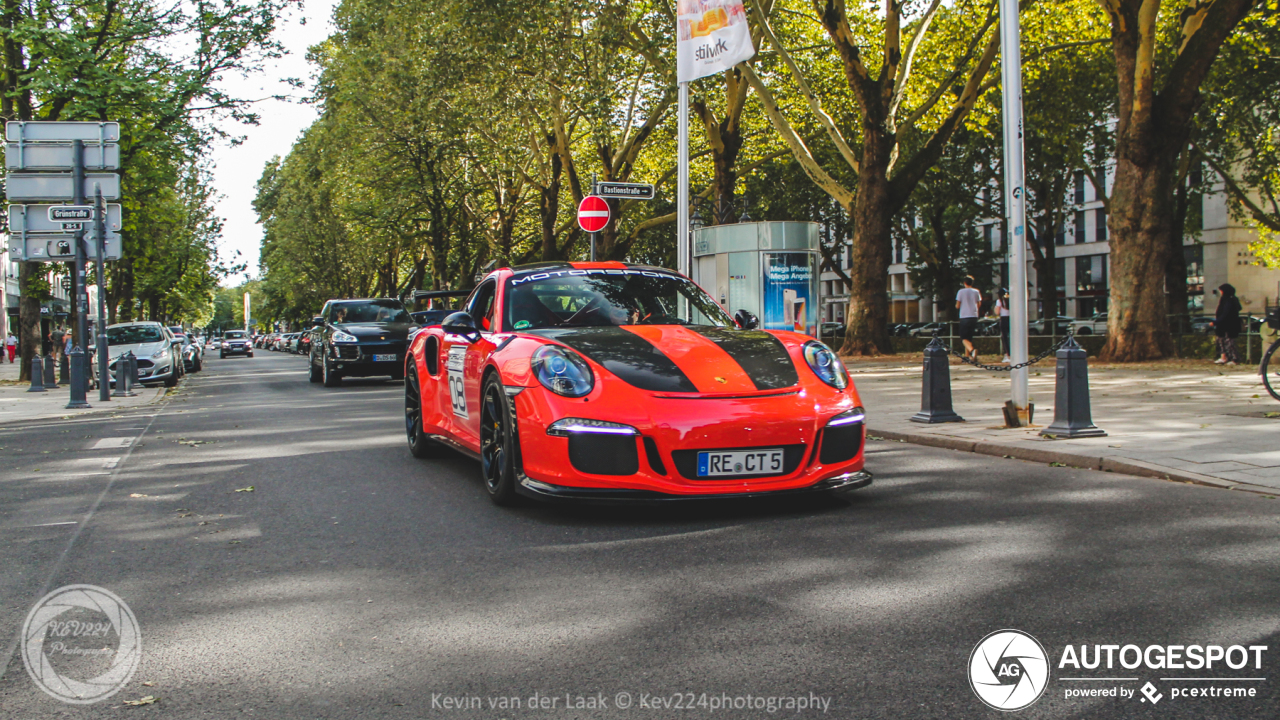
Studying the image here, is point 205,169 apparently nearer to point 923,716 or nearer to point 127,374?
point 127,374

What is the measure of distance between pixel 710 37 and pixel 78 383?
429 inches

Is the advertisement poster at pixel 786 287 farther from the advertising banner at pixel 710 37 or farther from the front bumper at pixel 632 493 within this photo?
the front bumper at pixel 632 493

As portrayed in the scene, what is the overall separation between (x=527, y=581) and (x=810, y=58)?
95.4 ft

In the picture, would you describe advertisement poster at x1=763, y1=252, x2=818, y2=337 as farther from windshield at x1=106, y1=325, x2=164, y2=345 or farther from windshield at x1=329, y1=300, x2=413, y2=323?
windshield at x1=106, y1=325, x2=164, y2=345

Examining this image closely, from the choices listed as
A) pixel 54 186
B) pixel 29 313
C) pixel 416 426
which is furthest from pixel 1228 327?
pixel 29 313

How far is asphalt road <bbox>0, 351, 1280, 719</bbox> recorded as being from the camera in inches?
120

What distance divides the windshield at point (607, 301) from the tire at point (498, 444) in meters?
0.58

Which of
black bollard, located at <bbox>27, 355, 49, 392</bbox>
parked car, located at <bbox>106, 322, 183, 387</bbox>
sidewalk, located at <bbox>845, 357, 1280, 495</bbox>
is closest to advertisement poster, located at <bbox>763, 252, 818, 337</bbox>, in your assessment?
sidewalk, located at <bbox>845, 357, 1280, 495</bbox>

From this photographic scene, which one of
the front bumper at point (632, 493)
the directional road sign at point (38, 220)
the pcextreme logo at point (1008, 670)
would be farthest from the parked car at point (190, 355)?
the pcextreme logo at point (1008, 670)

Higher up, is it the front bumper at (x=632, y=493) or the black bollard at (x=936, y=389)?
the black bollard at (x=936, y=389)

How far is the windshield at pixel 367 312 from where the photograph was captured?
69.5ft

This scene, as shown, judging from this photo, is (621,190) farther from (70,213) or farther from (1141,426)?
(70,213)

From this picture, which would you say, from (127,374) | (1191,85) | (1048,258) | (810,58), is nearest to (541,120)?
(810,58)

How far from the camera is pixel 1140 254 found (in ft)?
60.0
